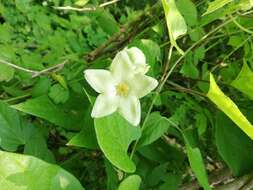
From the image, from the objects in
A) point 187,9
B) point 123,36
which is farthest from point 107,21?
point 187,9

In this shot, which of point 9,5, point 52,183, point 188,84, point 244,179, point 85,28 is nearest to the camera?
point 52,183

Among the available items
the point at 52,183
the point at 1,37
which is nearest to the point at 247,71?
the point at 52,183

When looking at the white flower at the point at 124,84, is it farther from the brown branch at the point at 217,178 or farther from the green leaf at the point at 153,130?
the brown branch at the point at 217,178

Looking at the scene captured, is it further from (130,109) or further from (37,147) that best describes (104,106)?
(37,147)

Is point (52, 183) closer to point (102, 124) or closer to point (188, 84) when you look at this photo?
point (102, 124)

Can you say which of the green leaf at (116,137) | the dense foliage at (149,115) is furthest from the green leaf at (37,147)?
the green leaf at (116,137)
